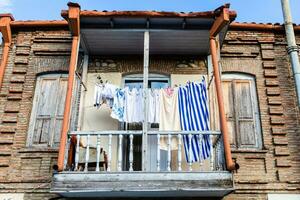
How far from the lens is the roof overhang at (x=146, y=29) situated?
9.48 metres

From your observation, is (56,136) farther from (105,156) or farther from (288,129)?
(288,129)

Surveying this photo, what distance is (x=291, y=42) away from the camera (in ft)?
34.4

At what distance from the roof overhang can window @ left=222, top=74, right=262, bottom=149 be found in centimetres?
122

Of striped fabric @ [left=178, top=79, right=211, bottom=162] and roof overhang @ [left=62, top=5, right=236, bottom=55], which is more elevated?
roof overhang @ [left=62, top=5, right=236, bottom=55]

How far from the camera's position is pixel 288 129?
1032 centimetres

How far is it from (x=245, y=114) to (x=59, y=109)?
4924 millimetres

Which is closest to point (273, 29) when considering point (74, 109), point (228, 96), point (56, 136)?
point (228, 96)

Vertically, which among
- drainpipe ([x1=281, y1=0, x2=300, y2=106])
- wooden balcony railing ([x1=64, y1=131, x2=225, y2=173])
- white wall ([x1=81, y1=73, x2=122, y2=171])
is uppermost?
drainpipe ([x1=281, y1=0, x2=300, y2=106])

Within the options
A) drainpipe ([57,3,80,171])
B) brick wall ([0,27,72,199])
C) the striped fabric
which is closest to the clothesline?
the striped fabric

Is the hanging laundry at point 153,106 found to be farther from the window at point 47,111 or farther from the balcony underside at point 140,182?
the window at point 47,111

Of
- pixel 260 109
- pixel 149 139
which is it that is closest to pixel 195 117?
pixel 149 139

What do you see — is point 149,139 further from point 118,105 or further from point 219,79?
point 219,79

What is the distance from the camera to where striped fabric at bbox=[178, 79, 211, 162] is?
887cm

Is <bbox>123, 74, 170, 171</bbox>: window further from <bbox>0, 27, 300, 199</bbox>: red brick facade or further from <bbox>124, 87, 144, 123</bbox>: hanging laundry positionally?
<bbox>0, 27, 300, 199</bbox>: red brick facade
